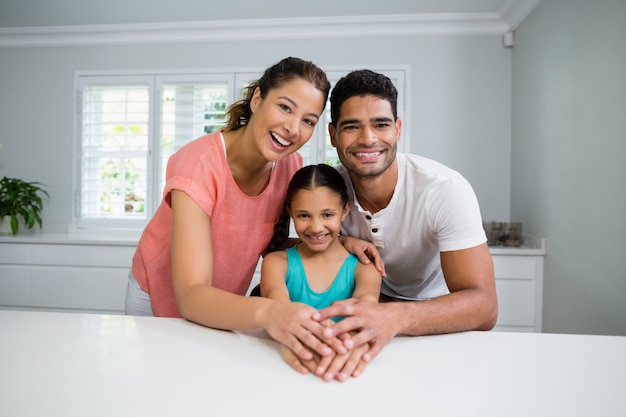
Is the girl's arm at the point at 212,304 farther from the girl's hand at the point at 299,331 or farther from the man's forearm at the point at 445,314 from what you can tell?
the man's forearm at the point at 445,314

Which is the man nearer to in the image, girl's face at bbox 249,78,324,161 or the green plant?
girl's face at bbox 249,78,324,161

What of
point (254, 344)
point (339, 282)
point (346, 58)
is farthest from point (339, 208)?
point (346, 58)

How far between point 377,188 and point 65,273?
2.88 meters

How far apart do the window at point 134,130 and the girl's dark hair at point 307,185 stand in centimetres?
214

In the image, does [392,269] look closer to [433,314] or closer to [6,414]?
[433,314]

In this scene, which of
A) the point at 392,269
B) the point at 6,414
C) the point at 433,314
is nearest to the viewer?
the point at 6,414

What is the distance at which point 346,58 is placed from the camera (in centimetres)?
351

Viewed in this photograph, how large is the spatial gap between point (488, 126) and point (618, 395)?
3.07 metres

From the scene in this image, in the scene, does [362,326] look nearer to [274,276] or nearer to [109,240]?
[274,276]

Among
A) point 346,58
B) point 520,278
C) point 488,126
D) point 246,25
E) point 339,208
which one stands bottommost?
point 520,278

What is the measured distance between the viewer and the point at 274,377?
0.68 meters

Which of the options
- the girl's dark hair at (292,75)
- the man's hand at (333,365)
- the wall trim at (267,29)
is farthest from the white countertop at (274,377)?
the wall trim at (267,29)

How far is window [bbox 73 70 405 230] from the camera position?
144 inches

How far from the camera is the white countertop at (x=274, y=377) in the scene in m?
0.59
